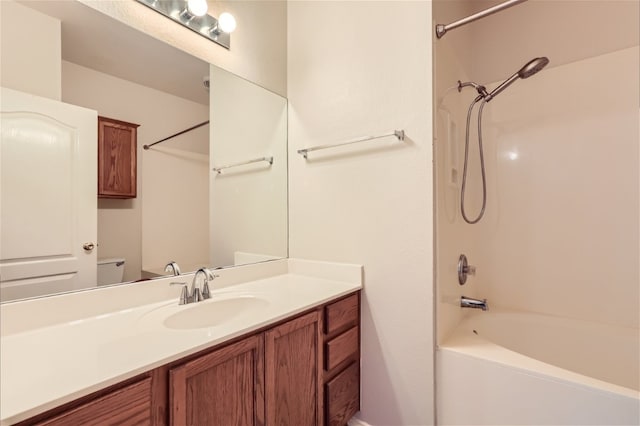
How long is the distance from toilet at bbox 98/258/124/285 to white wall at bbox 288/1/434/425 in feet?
2.97

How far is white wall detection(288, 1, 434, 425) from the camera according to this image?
Result: 130 centimetres

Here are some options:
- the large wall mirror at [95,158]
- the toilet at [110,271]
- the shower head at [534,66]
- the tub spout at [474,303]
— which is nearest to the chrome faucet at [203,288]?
the large wall mirror at [95,158]

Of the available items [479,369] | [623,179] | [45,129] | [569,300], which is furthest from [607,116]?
[45,129]

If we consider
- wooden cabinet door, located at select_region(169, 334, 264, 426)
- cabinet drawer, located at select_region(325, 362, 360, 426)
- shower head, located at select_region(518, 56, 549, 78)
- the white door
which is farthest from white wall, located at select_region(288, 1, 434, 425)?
the white door

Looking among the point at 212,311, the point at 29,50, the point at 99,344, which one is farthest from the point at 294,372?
the point at 29,50

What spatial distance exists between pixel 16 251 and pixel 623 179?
9.12 ft

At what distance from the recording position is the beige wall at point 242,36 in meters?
1.19

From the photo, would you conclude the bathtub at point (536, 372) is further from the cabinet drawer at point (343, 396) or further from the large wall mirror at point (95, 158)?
the large wall mirror at point (95, 158)

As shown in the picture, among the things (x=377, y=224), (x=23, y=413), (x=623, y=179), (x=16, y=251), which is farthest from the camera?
(x=623, y=179)

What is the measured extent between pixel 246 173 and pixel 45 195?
0.90 m

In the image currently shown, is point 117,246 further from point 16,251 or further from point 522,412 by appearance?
point 522,412

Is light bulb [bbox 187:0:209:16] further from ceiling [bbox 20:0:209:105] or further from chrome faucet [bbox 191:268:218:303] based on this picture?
chrome faucet [bbox 191:268:218:303]

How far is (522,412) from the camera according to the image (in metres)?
1.12

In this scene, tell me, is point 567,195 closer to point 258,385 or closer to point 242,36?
point 258,385
